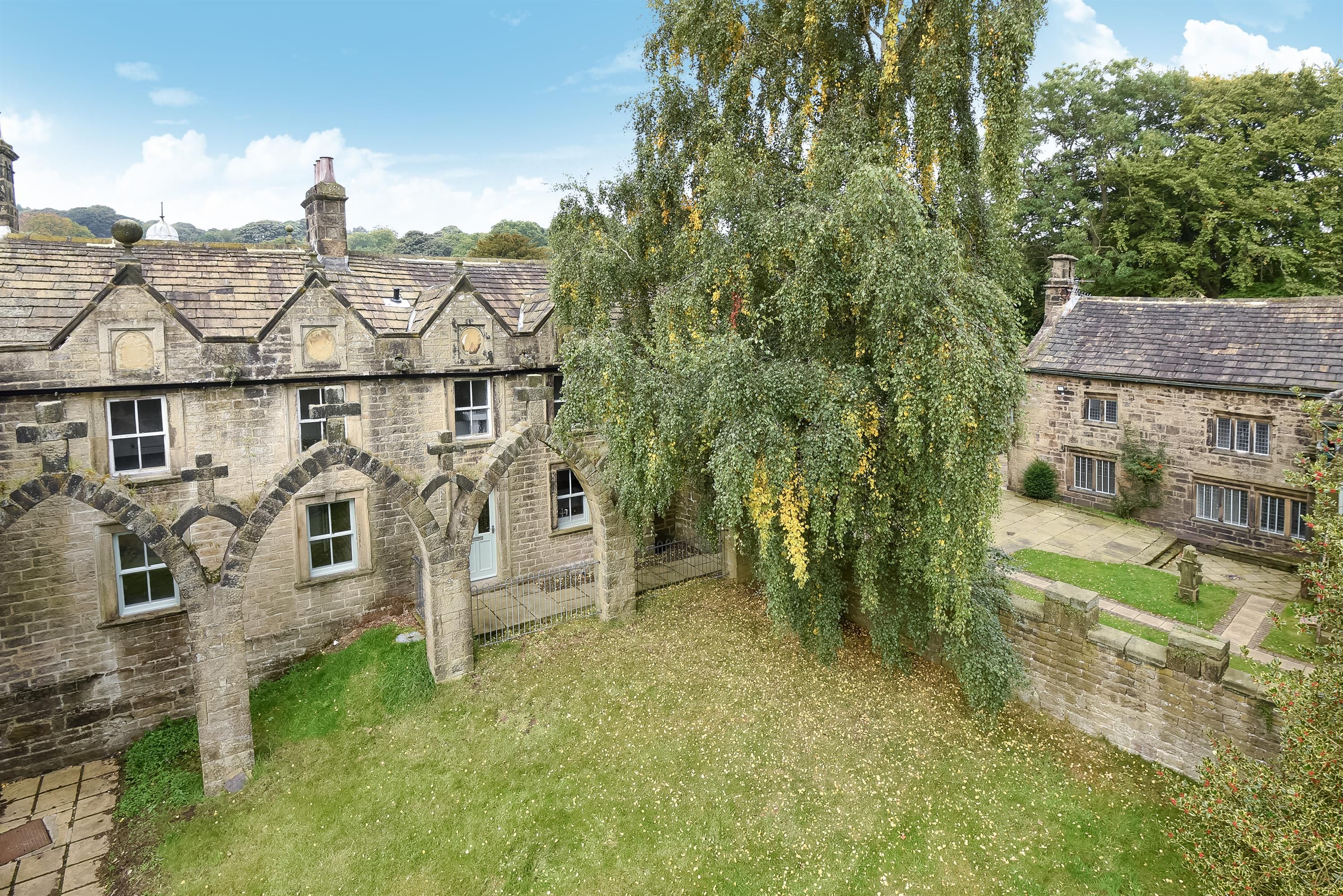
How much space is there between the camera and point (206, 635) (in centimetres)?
1041

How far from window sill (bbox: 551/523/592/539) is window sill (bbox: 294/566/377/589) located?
4.60m

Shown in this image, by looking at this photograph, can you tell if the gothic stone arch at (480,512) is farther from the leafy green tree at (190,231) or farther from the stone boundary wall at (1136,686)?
the leafy green tree at (190,231)

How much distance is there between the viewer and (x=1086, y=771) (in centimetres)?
1031

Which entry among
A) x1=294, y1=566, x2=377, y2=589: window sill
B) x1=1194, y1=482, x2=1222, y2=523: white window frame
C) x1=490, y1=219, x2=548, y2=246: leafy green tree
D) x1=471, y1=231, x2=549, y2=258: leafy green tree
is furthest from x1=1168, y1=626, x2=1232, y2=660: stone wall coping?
x1=490, y1=219, x2=548, y2=246: leafy green tree

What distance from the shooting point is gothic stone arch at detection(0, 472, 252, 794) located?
9.73 metres

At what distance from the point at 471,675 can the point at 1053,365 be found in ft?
74.2

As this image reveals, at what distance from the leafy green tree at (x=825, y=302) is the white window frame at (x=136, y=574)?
8.90m

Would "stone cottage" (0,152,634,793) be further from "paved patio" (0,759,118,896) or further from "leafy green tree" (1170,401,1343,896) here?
"leafy green tree" (1170,401,1343,896)

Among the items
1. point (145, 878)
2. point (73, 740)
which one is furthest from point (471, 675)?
point (73, 740)

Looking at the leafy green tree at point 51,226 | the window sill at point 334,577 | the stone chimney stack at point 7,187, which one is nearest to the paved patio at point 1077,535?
the window sill at point 334,577

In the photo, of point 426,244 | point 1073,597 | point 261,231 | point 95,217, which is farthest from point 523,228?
point 1073,597

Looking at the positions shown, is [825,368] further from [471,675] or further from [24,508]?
[24,508]

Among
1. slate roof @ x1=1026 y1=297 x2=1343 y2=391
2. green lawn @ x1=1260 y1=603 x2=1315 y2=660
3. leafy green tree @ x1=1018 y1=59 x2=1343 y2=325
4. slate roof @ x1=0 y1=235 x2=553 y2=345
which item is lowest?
green lawn @ x1=1260 y1=603 x2=1315 y2=660

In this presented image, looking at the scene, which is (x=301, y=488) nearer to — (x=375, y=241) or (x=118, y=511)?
(x=118, y=511)
